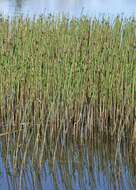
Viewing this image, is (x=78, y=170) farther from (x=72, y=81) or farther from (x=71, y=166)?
(x=72, y=81)

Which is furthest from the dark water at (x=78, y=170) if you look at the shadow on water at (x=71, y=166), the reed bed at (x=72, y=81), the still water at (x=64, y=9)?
the still water at (x=64, y=9)

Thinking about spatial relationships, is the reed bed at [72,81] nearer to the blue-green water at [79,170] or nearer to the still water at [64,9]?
the blue-green water at [79,170]

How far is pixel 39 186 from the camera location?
3.10 m

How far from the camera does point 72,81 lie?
3766mm

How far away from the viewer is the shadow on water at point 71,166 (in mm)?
3150

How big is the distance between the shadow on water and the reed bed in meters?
0.14

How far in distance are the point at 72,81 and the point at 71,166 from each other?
0.71 meters

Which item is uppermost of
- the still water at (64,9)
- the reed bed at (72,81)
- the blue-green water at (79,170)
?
the still water at (64,9)

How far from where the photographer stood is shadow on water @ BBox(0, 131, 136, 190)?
3150mm

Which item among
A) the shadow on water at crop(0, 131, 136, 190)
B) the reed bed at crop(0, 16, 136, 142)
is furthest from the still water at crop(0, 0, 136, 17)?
the shadow on water at crop(0, 131, 136, 190)

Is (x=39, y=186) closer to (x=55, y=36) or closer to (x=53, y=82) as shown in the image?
(x=53, y=82)

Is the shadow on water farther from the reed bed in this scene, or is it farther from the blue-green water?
the reed bed

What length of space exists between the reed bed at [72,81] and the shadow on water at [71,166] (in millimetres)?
139

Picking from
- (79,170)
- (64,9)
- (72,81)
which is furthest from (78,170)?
(64,9)
